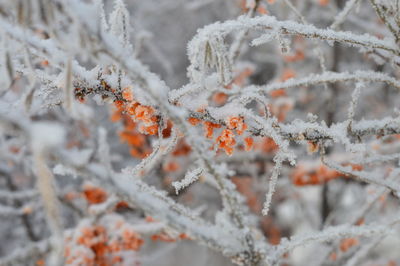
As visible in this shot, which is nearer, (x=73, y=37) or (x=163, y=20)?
(x=73, y=37)

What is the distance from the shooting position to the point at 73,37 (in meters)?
0.89

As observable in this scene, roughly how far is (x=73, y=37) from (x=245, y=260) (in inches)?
28.8

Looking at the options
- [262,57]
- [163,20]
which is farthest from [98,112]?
[262,57]

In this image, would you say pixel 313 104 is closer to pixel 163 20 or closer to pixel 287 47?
pixel 163 20

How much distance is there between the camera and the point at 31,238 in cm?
418

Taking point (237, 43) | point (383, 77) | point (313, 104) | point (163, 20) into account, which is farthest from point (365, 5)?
point (383, 77)

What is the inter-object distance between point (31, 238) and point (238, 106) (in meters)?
3.57

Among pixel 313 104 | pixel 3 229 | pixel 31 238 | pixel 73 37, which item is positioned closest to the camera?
pixel 73 37

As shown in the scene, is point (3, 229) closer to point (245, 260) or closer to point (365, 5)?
point (245, 260)

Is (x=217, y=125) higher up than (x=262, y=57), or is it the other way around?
(x=262, y=57)

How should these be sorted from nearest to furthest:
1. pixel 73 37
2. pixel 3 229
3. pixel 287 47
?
pixel 73 37 < pixel 287 47 < pixel 3 229

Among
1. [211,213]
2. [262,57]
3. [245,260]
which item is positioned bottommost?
[245,260]

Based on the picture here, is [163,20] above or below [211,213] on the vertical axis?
above

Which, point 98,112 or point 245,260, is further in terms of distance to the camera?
point 98,112
